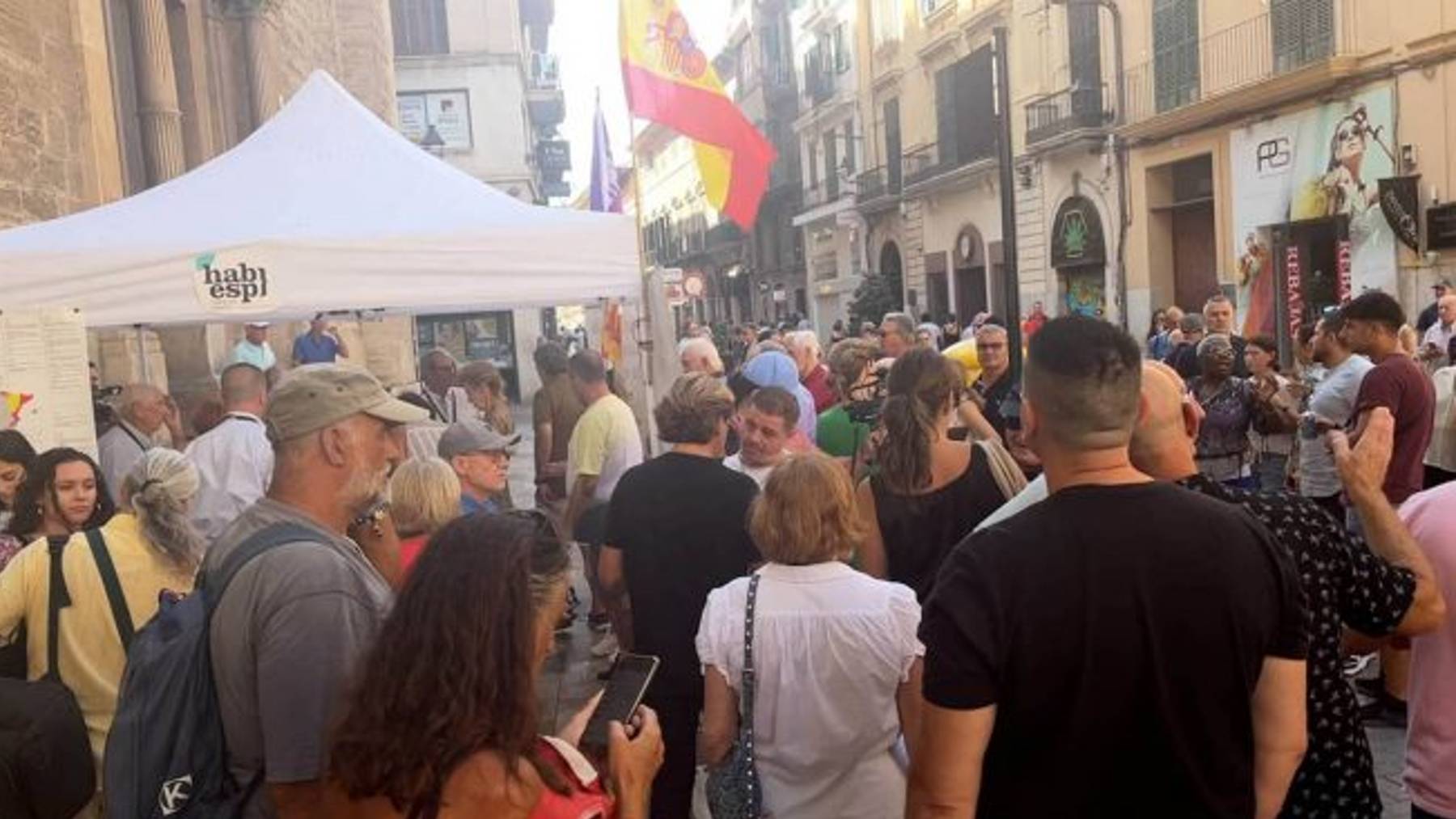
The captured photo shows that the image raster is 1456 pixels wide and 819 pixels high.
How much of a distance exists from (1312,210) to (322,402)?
697 inches

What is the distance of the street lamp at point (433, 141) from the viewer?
1175 inches

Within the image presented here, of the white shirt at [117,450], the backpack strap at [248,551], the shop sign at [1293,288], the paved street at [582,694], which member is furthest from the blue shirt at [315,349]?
the shop sign at [1293,288]

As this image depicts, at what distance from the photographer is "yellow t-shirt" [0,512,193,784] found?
298 cm

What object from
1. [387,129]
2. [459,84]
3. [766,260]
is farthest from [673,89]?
[766,260]

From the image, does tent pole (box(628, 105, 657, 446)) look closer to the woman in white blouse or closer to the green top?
the green top

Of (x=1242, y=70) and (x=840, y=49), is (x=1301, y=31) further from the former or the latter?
(x=840, y=49)

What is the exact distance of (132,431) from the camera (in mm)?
5680

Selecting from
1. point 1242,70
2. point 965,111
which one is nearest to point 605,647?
point 1242,70

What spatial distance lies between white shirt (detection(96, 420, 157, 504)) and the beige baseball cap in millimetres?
3806

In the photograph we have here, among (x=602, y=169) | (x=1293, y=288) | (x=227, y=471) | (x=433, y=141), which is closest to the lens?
(x=227, y=471)

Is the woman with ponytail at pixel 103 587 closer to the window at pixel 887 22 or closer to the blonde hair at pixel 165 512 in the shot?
the blonde hair at pixel 165 512

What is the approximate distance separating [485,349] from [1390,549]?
27292 mm

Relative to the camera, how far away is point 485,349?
28516 millimetres

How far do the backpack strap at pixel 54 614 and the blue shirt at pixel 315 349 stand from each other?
20.4 ft
